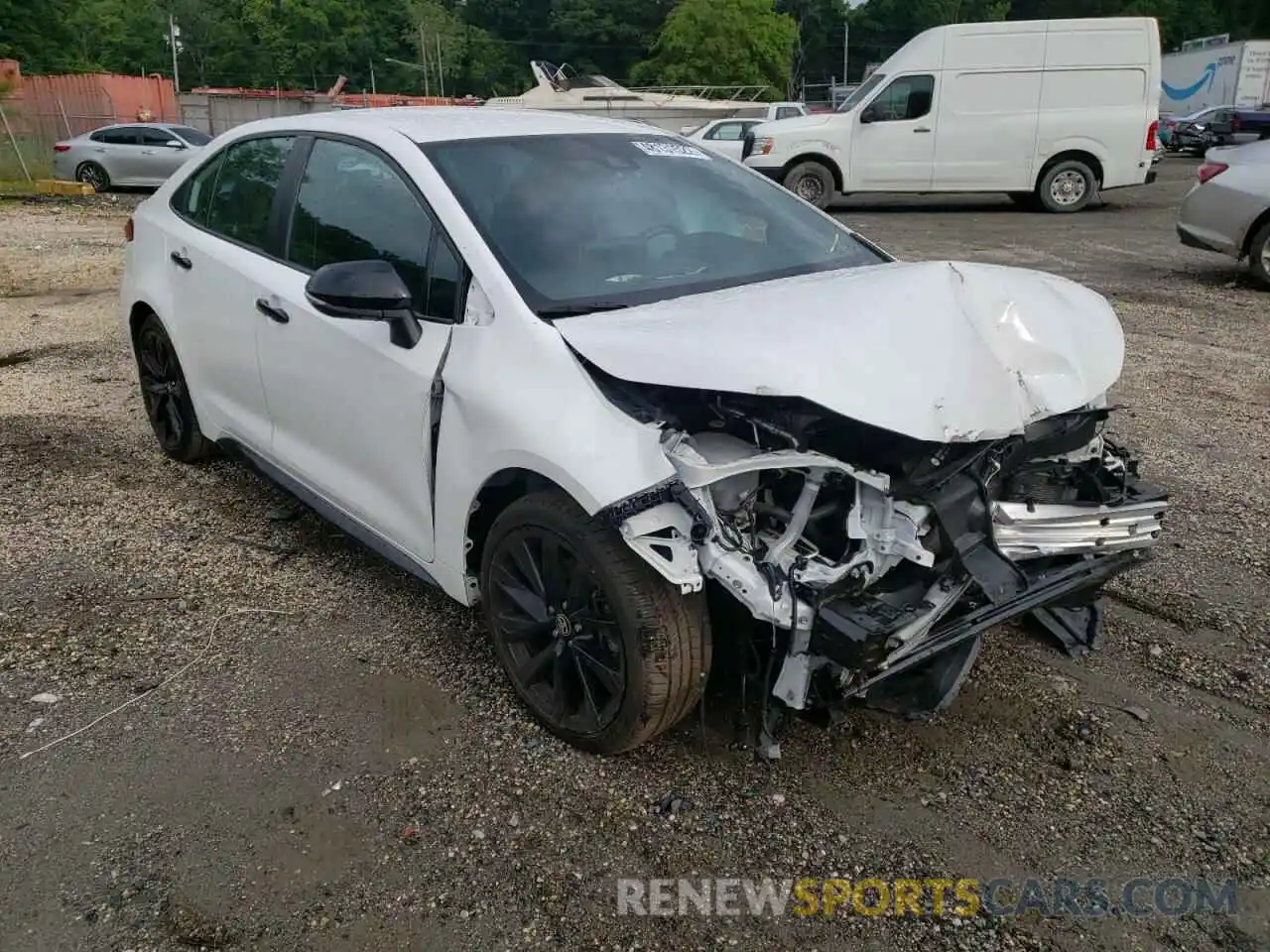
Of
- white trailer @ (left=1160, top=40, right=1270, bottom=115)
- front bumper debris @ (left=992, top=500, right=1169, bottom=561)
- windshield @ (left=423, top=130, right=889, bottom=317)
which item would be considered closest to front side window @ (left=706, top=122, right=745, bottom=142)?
windshield @ (left=423, top=130, right=889, bottom=317)

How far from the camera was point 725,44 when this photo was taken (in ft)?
211

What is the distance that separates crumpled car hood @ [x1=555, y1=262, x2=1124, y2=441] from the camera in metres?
2.39

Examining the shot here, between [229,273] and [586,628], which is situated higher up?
[229,273]

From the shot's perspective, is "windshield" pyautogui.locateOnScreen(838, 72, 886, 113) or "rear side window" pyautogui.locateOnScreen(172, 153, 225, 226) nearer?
"rear side window" pyautogui.locateOnScreen(172, 153, 225, 226)

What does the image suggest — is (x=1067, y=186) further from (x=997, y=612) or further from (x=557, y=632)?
(x=557, y=632)

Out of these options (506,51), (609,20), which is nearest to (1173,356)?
(609,20)

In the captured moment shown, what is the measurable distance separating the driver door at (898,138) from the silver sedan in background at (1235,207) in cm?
700

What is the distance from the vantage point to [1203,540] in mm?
4188

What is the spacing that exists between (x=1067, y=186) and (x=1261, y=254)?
746cm

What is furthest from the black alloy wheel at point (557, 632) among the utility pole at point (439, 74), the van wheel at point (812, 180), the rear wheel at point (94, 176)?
the utility pole at point (439, 74)

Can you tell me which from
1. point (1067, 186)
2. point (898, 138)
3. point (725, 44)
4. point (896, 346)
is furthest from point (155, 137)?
point (725, 44)

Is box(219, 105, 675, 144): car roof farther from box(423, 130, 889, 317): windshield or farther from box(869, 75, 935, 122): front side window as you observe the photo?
box(869, 75, 935, 122): front side window

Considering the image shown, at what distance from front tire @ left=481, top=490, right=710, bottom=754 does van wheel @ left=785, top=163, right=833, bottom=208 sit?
14604mm

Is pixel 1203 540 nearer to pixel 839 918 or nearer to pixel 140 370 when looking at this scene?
pixel 839 918
